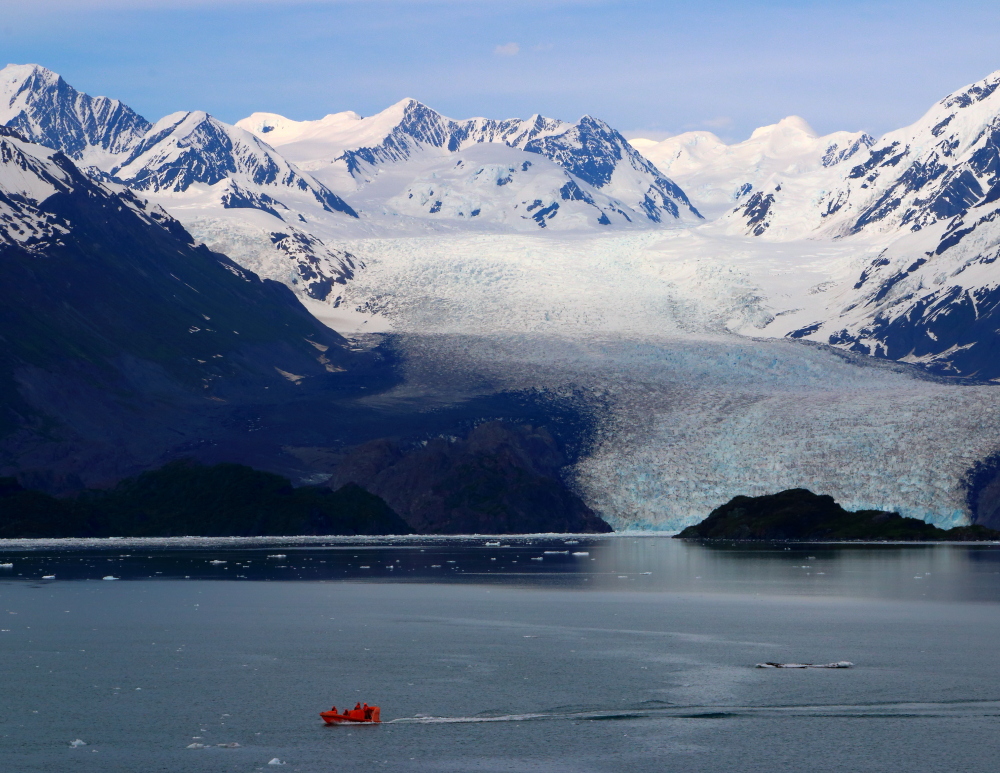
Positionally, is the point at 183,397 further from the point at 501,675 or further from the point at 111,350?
the point at 501,675

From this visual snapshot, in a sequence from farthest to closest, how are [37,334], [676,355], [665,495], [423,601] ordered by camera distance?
[37,334]
[676,355]
[665,495]
[423,601]

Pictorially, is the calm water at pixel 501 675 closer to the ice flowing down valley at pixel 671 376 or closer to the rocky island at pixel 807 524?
the rocky island at pixel 807 524

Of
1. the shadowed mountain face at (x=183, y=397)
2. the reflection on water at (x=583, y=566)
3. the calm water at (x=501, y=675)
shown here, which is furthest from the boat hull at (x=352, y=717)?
the shadowed mountain face at (x=183, y=397)

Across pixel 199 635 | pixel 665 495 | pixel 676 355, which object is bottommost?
pixel 199 635

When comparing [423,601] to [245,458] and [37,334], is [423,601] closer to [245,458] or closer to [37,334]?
[245,458]

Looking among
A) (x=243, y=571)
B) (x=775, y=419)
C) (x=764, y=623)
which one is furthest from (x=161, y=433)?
(x=764, y=623)

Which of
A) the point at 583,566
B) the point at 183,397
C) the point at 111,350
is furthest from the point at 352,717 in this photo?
the point at 111,350
